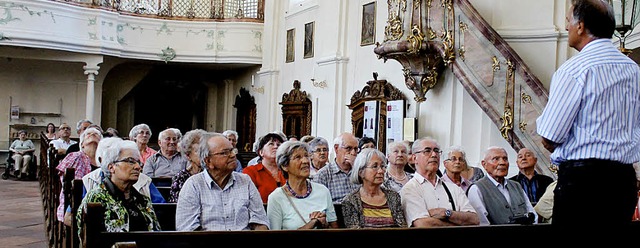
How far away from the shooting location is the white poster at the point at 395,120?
10641 mm

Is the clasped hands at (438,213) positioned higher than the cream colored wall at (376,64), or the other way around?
the cream colored wall at (376,64)

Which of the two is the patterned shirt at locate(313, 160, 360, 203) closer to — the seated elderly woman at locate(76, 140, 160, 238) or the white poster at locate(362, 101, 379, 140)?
the seated elderly woman at locate(76, 140, 160, 238)

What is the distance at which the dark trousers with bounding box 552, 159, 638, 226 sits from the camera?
245 centimetres

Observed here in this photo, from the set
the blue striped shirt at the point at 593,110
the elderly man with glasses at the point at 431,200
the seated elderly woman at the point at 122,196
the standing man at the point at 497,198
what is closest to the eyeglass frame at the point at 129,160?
the seated elderly woman at the point at 122,196

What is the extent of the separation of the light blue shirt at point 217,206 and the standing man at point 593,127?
6.52 ft

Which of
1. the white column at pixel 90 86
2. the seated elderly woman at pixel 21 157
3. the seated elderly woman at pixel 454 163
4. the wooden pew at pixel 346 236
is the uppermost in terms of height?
the white column at pixel 90 86

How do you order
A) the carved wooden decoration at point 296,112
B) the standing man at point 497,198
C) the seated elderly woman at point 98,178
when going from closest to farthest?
the seated elderly woman at point 98,178 → the standing man at point 497,198 → the carved wooden decoration at point 296,112

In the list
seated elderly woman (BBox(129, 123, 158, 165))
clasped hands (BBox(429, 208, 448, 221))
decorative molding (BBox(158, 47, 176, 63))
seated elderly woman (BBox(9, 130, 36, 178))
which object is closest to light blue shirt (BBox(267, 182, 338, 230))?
clasped hands (BBox(429, 208, 448, 221))

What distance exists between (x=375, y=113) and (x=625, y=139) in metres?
8.75

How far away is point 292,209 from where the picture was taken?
4336 mm

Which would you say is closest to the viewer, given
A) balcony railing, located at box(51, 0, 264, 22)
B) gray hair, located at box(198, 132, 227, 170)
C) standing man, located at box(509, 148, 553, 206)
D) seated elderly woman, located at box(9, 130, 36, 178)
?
gray hair, located at box(198, 132, 227, 170)

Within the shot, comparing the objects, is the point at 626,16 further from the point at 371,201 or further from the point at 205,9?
the point at 205,9

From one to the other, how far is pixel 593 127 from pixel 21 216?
808 centimetres

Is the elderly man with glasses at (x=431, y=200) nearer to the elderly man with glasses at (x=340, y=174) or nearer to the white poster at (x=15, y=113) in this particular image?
the elderly man with glasses at (x=340, y=174)
